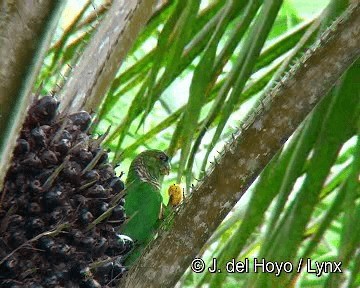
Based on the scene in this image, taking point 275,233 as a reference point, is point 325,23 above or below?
above

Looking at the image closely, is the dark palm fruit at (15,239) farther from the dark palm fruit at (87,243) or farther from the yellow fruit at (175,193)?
the yellow fruit at (175,193)

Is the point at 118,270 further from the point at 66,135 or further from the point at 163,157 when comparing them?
the point at 163,157

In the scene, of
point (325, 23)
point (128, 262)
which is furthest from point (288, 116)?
point (128, 262)

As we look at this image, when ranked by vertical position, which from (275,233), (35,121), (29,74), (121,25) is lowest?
(29,74)

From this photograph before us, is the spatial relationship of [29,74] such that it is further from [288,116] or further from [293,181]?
[293,181]

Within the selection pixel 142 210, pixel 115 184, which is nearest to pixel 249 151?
pixel 115 184

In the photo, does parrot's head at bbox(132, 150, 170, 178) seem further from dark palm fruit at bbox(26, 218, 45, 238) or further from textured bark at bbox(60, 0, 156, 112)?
dark palm fruit at bbox(26, 218, 45, 238)

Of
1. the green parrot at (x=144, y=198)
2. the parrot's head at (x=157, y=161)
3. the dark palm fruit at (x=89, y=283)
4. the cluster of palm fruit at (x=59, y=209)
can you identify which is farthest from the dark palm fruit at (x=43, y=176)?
the parrot's head at (x=157, y=161)
